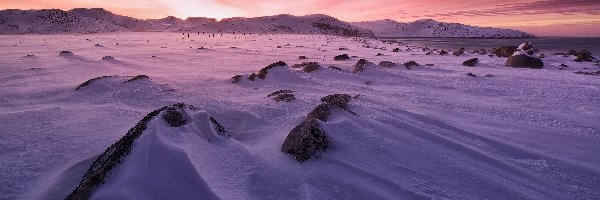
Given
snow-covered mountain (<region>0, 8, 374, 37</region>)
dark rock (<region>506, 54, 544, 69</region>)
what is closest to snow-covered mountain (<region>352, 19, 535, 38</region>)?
snow-covered mountain (<region>0, 8, 374, 37</region>)

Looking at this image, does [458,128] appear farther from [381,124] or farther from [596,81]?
[596,81]

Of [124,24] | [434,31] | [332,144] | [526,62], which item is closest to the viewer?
[332,144]

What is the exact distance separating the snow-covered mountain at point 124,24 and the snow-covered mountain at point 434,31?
4536 centimetres

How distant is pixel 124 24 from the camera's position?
76750 millimetres

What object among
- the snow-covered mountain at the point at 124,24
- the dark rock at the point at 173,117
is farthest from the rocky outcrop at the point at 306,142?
the snow-covered mountain at the point at 124,24

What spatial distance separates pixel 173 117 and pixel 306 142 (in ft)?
3.10

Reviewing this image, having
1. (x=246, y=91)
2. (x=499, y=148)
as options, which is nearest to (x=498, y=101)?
(x=499, y=148)

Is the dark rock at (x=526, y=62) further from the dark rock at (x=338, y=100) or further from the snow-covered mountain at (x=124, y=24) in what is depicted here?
the snow-covered mountain at (x=124, y=24)

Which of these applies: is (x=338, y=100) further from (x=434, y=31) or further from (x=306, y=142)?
(x=434, y=31)

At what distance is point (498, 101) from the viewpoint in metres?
4.44

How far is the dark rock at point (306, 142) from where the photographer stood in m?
2.37

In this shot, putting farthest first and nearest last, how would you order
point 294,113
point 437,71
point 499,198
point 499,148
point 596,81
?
1. point 437,71
2. point 596,81
3. point 294,113
4. point 499,148
5. point 499,198

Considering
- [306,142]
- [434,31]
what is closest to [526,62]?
[306,142]

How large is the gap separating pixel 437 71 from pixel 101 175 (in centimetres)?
691
